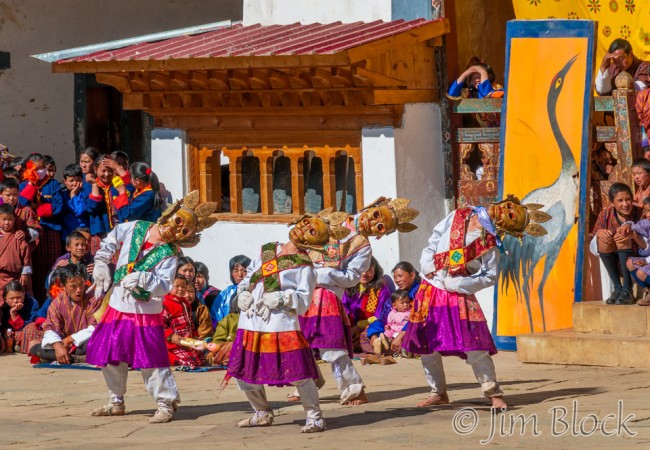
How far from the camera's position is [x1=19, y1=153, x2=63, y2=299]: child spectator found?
14.4 metres

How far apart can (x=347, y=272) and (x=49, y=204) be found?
4.59m

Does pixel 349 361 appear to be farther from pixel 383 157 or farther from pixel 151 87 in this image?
pixel 151 87

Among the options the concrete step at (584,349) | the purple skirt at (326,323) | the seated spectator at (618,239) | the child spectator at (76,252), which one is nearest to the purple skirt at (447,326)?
the purple skirt at (326,323)

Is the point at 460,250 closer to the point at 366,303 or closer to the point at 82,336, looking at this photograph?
the point at 366,303

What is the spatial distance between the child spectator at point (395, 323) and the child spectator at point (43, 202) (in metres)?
3.43

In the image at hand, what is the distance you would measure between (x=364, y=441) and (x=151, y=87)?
6.23 metres

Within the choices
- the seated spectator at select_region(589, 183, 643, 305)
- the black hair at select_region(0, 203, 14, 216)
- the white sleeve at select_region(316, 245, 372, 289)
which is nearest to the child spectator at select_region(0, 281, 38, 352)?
the black hair at select_region(0, 203, 14, 216)

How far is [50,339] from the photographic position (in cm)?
1273

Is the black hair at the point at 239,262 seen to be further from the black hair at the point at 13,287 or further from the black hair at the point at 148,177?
the black hair at the point at 13,287

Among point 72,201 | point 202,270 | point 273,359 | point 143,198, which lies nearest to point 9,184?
point 72,201

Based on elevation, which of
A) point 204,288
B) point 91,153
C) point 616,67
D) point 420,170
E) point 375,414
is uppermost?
point 616,67

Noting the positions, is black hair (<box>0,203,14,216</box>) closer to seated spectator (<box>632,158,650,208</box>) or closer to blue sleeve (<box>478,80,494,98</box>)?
blue sleeve (<box>478,80,494,98</box>)

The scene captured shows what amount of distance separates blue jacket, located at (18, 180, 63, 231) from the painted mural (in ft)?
13.5

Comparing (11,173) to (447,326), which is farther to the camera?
(11,173)
